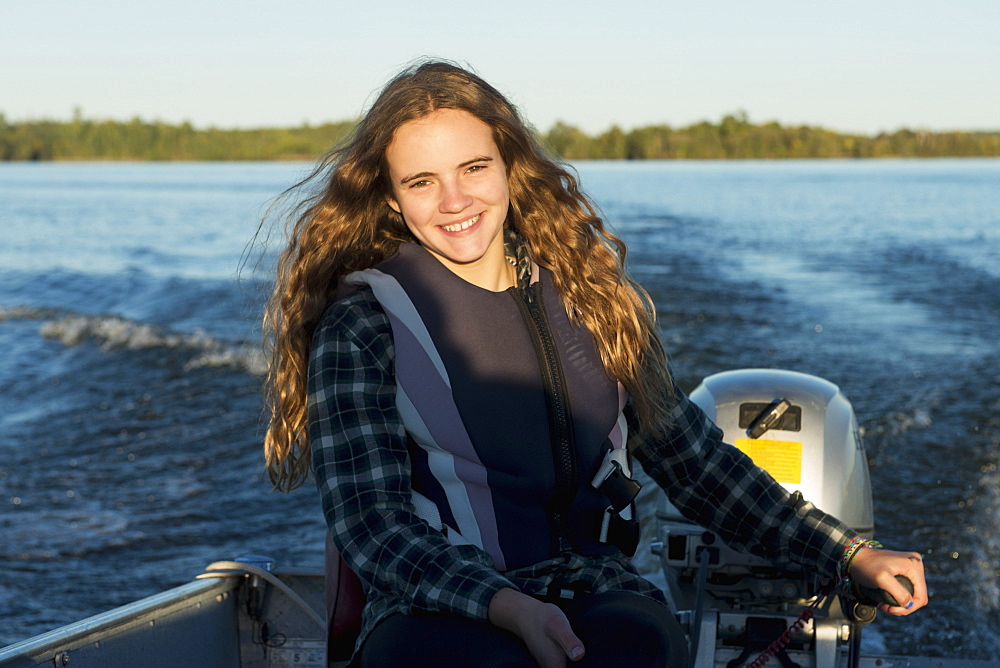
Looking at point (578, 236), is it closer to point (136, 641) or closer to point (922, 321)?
point (136, 641)

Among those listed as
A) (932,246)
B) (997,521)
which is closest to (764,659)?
(997,521)

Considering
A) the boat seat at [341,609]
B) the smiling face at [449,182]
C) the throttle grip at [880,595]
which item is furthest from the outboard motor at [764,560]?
the smiling face at [449,182]

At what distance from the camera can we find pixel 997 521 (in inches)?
193

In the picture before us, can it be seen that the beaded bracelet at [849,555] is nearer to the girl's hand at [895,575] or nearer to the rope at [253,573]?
the girl's hand at [895,575]

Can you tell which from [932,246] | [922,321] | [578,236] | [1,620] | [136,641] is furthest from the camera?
[932,246]

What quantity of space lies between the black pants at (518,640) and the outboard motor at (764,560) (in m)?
0.78

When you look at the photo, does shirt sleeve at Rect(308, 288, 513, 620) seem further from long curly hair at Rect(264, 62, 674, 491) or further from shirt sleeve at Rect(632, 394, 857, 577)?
shirt sleeve at Rect(632, 394, 857, 577)

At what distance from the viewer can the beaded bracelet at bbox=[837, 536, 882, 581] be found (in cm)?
187

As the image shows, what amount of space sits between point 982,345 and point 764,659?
7042 mm

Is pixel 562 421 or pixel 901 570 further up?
pixel 562 421

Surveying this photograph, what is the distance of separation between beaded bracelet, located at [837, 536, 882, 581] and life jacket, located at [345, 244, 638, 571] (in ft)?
1.38

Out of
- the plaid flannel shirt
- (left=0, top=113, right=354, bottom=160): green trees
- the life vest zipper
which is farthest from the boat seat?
(left=0, top=113, right=354, bottom=160): green trees

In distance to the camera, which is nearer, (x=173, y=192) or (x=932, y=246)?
(x=932, y=246)

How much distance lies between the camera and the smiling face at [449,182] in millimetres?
1861
